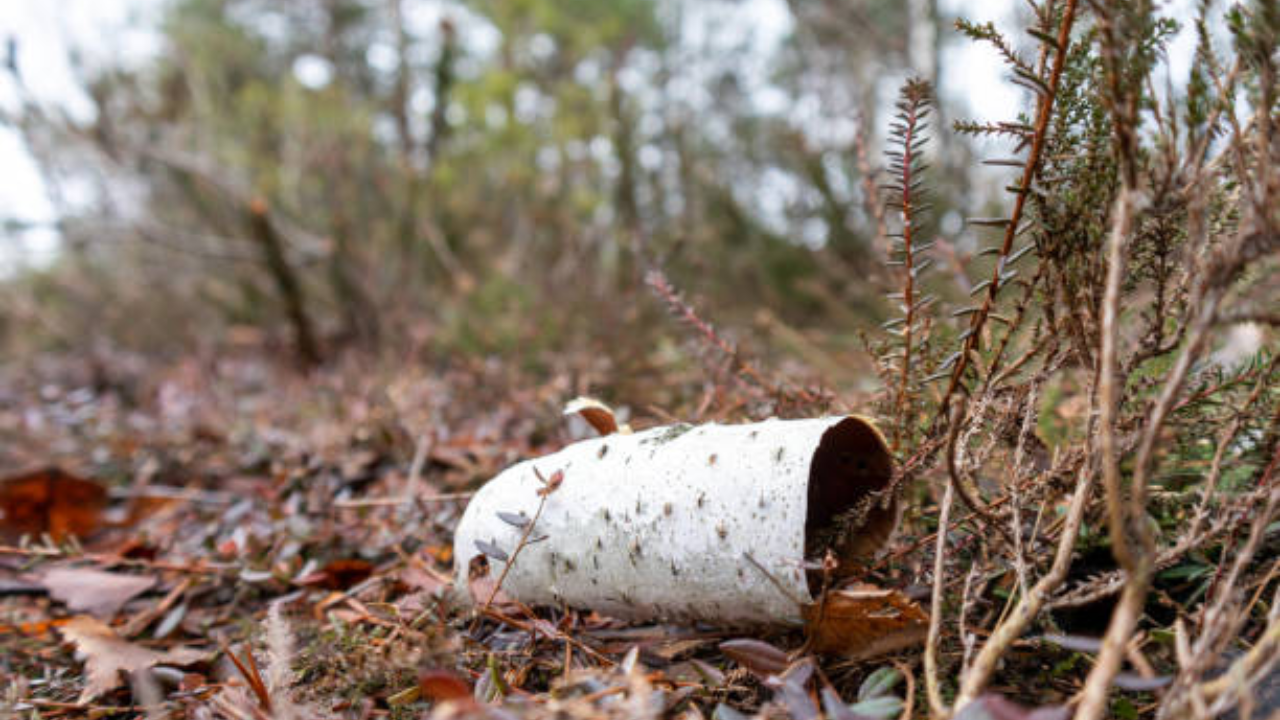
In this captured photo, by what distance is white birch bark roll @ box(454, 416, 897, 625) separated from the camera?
1.23 meters

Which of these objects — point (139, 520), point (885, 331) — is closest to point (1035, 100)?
point (885, 331)

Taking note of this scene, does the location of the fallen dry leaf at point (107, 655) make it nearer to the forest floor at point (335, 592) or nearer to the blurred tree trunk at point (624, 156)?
the forest floor at point (335, 592)

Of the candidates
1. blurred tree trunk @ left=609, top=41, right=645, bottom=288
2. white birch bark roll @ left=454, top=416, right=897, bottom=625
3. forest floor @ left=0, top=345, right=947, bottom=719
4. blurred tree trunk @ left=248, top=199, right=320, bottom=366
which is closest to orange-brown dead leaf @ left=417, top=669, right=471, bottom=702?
forest floor @ left=0, top=345, right=947, bottom=719

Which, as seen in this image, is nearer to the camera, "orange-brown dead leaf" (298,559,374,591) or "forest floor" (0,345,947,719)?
"forest floor" (0,345,947,719)

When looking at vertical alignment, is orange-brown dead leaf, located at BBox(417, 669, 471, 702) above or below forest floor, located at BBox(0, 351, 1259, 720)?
above

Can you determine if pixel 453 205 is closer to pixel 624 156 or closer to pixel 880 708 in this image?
pixel 624 156

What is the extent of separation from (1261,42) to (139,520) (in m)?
3.13

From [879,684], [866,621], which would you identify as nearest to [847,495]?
[866,621]

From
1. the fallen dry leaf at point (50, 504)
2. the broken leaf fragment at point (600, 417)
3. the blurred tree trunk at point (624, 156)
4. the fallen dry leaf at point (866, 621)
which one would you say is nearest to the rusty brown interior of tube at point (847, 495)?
the fallen dry leaf at point (866, 621)

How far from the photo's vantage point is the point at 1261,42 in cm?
94

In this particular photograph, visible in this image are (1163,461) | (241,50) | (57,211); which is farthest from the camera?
(241,50)

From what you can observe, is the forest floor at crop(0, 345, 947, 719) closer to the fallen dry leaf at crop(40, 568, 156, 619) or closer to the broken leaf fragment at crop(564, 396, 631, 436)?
the fallen dry leaf at crop(40, 568, 156, 619)

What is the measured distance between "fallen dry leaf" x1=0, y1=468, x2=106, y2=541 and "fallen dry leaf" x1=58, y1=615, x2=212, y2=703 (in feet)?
3.13

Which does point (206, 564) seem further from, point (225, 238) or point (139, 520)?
point (225, 238)
